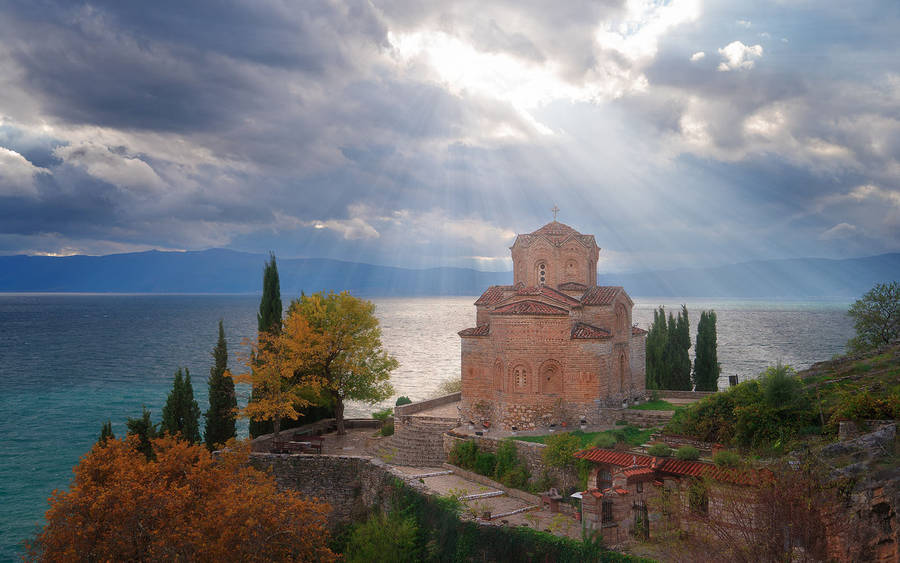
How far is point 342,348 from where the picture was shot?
30.9 metres

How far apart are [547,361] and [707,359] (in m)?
24.4

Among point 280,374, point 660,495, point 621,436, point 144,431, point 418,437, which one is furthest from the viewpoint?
point 280,374

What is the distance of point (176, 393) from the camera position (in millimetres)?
28141

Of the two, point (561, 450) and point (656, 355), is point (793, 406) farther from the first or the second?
point (656, 355)

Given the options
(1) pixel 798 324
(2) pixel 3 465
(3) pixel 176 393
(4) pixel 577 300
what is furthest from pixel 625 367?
(1) pixel 798 324

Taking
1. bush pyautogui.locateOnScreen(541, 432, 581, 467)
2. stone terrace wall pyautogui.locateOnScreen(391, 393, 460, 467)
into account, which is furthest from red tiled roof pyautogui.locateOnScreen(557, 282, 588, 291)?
bush pyautogui.locateOnScreen(541, 432, 581, 467)

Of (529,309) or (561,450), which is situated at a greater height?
(529,309)

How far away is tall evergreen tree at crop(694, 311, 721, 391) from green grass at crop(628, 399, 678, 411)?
15.6 metres

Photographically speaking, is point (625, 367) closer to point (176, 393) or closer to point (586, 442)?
point (586, 442)

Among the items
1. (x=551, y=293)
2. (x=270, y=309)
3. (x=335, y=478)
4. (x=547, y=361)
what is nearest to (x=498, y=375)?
(x=547, y=361)

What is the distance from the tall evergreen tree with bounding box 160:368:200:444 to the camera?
92.6ft

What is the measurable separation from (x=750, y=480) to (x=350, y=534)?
574 inches

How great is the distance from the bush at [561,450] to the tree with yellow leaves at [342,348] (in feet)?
42.2

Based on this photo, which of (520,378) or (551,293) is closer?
(520,378)
